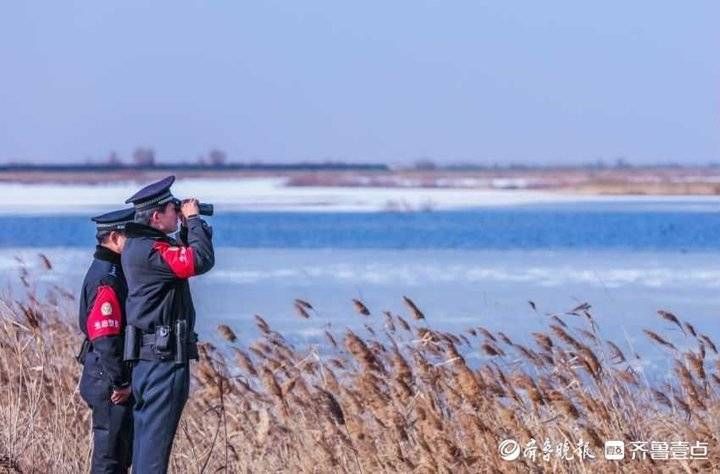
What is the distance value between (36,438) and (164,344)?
208 centimetres

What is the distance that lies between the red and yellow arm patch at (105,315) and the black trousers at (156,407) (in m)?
0.20

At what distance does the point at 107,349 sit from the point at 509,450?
2.13 metres

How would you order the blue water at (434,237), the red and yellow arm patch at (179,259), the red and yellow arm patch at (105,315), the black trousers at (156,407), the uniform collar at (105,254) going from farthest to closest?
the blue water at (434,237) → the uniform collar at (105,254) → the red and yellow arm patch at (105,315) → the black trousers at (156,407) → the red and yellow arm patch at (179,259)

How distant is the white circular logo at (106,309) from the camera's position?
6.29m

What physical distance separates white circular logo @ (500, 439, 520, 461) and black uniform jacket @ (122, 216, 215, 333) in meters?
1.93

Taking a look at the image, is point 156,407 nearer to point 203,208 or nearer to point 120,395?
point 120,395

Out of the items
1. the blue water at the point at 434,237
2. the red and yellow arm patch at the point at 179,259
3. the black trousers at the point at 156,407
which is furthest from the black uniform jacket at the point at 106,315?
the blue water at the point at 434,237

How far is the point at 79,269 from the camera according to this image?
23.0m

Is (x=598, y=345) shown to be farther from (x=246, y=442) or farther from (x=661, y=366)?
(x=661, y=366)

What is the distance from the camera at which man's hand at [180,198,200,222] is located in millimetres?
5938

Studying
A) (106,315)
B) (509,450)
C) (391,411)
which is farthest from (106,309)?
(509,450)

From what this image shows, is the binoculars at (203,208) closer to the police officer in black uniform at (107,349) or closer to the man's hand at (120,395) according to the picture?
the police officer in black uniform at (107,349)

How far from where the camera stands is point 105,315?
6.29 m

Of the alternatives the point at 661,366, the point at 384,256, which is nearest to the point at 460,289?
the point at 661,366
